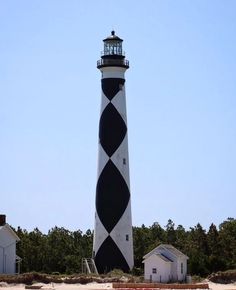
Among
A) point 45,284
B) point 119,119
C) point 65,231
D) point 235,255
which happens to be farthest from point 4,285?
point 65,231

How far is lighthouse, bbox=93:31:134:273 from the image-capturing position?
6009 cm

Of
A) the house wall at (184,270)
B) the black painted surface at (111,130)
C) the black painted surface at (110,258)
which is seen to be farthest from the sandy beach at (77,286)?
the black painted surface at (111,130)

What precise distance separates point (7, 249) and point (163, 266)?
9156 millimetres

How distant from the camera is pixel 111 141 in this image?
60438 millimetres

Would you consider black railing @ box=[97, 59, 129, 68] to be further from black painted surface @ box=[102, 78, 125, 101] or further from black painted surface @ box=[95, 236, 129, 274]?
black painted surface @ box=[95, 236, 129, 274]

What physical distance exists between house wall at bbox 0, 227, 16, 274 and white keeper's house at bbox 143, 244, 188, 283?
7.96 meters

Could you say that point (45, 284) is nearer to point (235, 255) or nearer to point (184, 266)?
point (184, 266)

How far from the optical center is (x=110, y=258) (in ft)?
197

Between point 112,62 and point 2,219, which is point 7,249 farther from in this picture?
point 112,62

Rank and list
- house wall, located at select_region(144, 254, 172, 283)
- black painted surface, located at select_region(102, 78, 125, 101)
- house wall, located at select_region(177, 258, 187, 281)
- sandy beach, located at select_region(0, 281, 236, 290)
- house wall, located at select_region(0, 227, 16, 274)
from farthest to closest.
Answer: black painted surface, located at select_region(102, 78, 125, 101)
house wall, located at select_region(0, 227, 16, 274)
house wall, located at select_region(177, 258, 187, 281)
house wall, located at select_region(144, 254, 172, 283)
sandy beach, located at select_region(0, 281, 236, 290)

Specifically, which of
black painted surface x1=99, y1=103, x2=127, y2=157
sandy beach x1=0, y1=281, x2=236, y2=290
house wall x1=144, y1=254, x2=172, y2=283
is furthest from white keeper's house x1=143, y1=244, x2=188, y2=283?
black painted surface x1=99, y1=103, x2=127, y2=157

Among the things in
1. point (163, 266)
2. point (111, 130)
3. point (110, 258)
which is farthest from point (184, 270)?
point (111, 130)

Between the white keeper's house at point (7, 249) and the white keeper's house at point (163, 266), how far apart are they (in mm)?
7956

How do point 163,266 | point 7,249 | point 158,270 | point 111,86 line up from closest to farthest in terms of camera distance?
1. point 163,266
2. point 158,270
3. point 7,249
4. point 111,86
